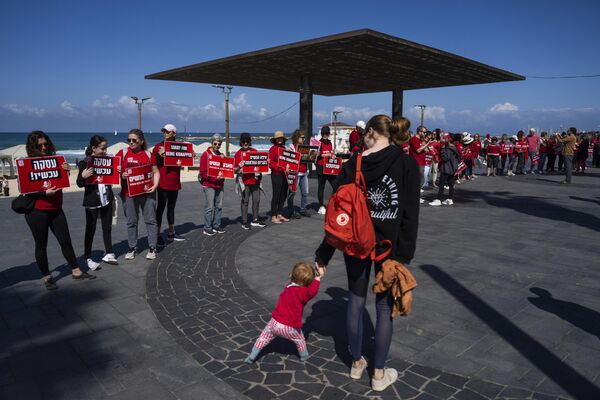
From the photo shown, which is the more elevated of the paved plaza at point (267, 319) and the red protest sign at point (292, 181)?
the red protest sign at point (292, 181)

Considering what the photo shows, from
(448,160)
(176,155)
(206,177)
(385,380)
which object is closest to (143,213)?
(176,155)

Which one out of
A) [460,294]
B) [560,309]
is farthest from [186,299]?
[560,309]

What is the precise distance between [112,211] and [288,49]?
1002 centimetres

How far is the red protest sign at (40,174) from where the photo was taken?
4.79 m

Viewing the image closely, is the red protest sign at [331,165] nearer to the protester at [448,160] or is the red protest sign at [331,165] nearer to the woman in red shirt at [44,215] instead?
the protester at [448,160]

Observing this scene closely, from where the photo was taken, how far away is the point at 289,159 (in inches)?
369

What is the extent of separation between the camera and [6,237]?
8141 mm

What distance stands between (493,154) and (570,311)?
16982 millimetres

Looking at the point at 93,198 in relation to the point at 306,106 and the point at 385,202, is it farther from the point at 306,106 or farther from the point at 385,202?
the point at 306,106

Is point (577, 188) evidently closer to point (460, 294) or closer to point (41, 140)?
point (460, 294)

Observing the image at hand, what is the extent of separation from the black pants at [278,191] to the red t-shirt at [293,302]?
5.92 meters

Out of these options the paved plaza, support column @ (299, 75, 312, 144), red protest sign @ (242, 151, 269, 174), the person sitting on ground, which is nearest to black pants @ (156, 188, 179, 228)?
the paved plaza

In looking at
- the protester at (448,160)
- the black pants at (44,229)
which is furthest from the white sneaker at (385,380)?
the protester at (448,160)

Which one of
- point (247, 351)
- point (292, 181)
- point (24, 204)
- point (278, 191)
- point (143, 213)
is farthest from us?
point (292, 181)
